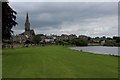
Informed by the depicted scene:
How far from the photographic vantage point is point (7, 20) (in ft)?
115

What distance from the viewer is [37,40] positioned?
16400 centimetres

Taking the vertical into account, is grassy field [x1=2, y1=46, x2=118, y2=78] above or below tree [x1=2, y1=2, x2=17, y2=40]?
below

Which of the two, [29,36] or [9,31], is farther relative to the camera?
[29,36]

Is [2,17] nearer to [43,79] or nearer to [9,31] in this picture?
[9,31]

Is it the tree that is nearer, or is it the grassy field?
the grassy field

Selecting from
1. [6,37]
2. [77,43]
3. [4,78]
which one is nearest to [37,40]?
[77,43]

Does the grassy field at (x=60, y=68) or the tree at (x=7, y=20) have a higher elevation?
the tree at (x=7, y=20)

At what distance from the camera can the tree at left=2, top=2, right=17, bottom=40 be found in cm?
3406

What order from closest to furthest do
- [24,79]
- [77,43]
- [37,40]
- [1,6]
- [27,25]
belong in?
[24,79]
[1,6]
[77,43]
[37,40]
[27,25]

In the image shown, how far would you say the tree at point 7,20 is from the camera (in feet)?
112

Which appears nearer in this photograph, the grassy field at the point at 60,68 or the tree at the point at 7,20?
the grassy field at the point at 60,68

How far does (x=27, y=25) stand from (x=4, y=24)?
163m

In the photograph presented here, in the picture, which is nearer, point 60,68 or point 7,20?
point 60,68

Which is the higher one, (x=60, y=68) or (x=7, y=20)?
(x=7, y=20)
